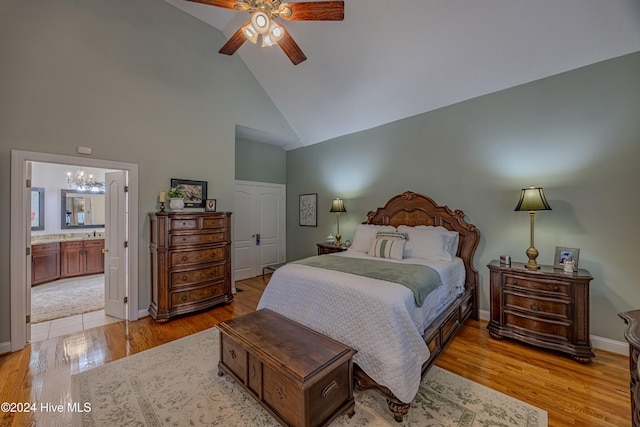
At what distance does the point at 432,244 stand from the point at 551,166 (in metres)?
1.58

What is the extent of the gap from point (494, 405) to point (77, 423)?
3006mm

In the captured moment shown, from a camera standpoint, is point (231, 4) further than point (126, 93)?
No

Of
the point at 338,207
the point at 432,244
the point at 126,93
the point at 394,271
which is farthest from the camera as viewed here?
the point at 338,207

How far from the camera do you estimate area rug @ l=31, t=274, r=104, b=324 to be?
A: 146 inches

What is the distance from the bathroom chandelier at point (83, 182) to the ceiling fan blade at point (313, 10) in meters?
6.12

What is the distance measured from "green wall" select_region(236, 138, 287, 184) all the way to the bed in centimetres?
300

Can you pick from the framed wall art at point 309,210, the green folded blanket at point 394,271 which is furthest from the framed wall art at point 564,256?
the framed wall art at point 309,210

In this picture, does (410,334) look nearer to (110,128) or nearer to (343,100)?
(343,100)

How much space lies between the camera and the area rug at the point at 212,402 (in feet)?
5.93

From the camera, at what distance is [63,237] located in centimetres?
550

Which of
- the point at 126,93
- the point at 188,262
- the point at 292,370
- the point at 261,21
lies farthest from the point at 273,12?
the point at 188,262

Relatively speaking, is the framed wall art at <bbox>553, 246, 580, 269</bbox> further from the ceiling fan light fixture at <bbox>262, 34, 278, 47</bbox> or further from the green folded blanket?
the ceiling fan light fixture at <bbox>262, 34, 278, 47</bbox>

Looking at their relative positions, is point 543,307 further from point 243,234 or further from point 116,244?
point 116,244

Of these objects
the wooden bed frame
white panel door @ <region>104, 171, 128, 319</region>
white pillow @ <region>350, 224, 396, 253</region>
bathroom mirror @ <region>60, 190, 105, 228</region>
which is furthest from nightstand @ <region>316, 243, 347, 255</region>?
bathroom mirror @ <region>60, 190, 105, 228</region>
